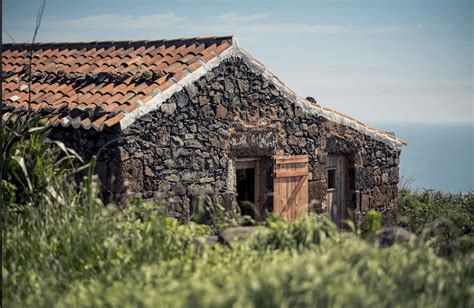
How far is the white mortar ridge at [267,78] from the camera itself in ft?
32.8

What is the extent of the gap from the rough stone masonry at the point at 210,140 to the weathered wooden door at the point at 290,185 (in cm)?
18

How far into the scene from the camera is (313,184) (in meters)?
12.5

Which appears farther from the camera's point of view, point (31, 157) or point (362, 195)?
point (362, 195)

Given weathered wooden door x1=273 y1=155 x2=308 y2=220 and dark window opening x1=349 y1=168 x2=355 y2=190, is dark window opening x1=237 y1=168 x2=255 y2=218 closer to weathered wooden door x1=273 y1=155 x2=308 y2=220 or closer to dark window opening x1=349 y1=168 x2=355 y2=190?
weathered wooden door x1=273 y1=155 x2=308 y2=220

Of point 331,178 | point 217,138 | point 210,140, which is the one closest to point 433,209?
point 331,178

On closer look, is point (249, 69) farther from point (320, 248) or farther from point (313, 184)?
point (320, 248)

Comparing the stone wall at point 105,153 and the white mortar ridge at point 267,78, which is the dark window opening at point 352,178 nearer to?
the white mortar ridge at point 267,78

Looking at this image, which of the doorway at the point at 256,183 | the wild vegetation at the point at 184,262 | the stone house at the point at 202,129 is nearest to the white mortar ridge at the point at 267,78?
the stone house at the point at 202,129

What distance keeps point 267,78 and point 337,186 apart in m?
2.84

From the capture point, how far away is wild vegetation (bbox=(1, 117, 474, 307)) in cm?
492

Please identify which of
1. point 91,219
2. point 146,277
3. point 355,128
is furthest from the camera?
point 355,128

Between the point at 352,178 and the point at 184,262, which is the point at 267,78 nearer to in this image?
the point at 352,178

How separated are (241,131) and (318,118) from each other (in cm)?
178

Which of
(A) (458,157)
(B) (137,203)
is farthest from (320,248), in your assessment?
(A) (458,157)
